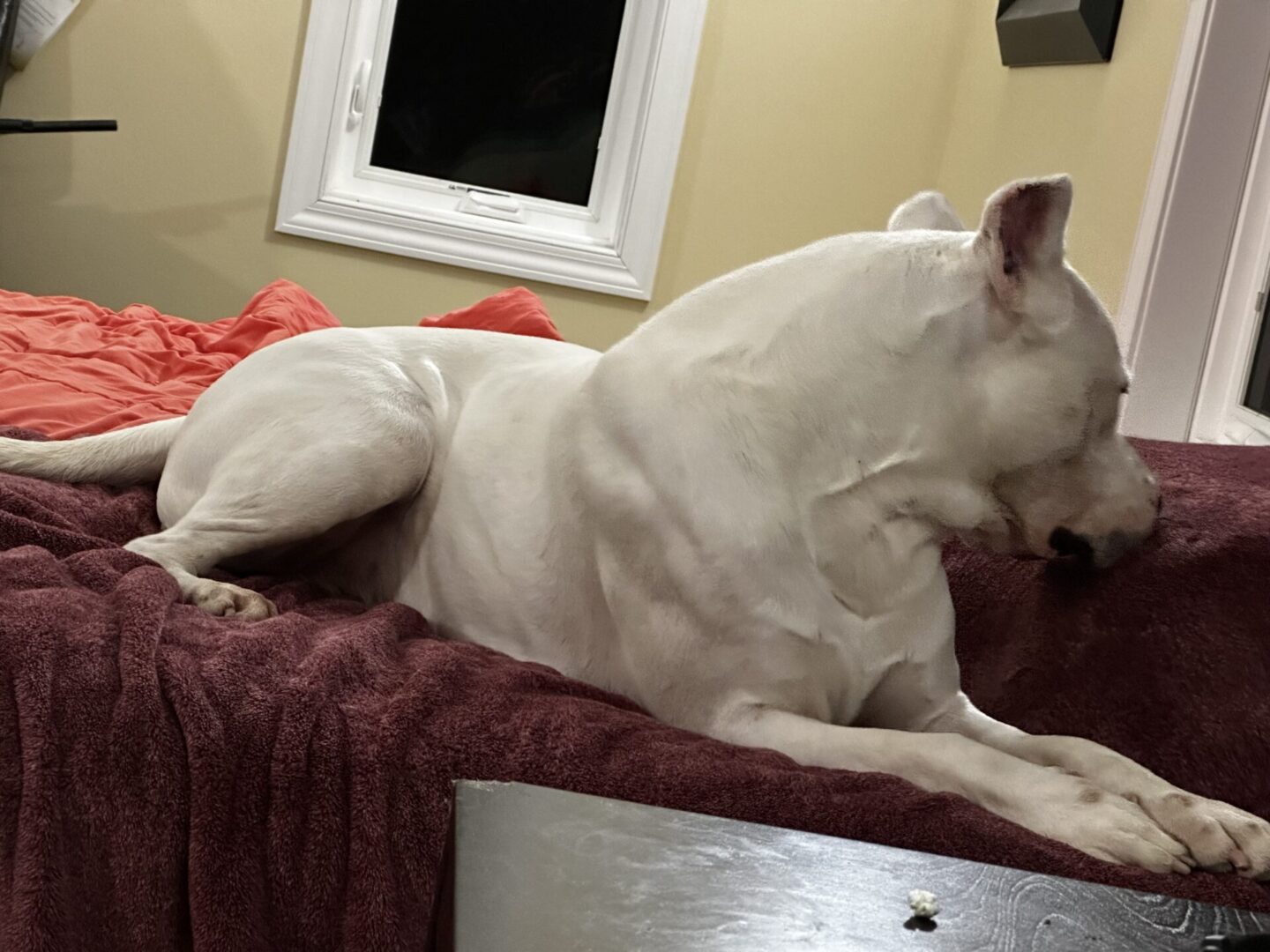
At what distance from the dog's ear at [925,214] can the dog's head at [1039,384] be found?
223 millimetres

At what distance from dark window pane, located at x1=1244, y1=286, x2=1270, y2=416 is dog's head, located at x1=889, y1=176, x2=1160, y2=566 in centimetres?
133

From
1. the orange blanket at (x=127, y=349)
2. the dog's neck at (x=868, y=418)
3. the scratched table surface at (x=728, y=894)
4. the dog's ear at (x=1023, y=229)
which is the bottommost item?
the orange blanket at (x=127, y=349)

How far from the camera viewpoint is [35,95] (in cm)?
427

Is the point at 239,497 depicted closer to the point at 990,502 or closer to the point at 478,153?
the point at 990,502

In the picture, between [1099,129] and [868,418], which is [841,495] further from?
[1099,129]

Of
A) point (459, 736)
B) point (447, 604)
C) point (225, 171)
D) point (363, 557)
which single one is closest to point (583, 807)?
point (459, 736)

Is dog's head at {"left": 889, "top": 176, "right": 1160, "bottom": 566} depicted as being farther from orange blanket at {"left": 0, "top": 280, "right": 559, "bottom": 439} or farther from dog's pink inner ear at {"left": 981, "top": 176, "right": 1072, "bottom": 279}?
orange blanket at {"left": 0, "top": 280, "right": 559, "bottom": 439}

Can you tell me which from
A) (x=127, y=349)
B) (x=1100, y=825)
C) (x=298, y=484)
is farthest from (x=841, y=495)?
(x=127, y=349)

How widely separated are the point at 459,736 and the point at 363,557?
705mm

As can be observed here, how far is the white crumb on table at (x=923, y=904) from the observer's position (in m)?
0.67

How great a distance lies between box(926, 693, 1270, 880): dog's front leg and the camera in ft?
3.49

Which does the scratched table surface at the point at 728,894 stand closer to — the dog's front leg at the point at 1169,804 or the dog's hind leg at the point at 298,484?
the dog's front leg at the point at 1169,804

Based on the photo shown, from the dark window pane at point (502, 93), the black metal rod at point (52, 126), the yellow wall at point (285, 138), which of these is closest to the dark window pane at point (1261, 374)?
the yellow wall at point (285, 138)

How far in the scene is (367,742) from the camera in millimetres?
1133
